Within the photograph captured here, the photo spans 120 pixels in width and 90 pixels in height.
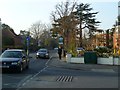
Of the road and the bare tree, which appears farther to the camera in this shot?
the bare tree

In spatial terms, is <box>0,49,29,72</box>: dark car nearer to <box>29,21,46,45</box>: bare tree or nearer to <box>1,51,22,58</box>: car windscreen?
<box>1,51,22,58</box>: car windscreen

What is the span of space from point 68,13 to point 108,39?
7836 centimetres

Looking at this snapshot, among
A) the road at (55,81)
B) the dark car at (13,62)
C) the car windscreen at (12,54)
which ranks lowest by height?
the road at (55,81)

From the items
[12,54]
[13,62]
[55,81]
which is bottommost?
[55,81]

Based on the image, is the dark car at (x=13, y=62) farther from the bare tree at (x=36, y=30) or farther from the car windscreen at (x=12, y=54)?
the bare tree at (x=36, y=30)

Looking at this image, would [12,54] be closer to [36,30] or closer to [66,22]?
[66,22]

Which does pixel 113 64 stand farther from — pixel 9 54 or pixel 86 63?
pixel 9 54

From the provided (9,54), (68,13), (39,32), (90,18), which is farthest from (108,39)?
(9,54)

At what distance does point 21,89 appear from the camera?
1359cm

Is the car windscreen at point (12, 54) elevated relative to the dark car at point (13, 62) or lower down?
elevated

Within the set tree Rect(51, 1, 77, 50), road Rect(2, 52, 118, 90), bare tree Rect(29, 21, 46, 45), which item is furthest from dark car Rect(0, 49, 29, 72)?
bare tree Rect(29, 21, 46, 45)

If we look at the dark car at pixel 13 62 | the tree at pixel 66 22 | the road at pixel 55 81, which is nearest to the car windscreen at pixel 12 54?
the dark car at pixel 13 62

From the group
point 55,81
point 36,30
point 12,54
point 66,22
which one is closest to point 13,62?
point 12,54

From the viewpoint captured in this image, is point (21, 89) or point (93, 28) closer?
point (21, 89)
